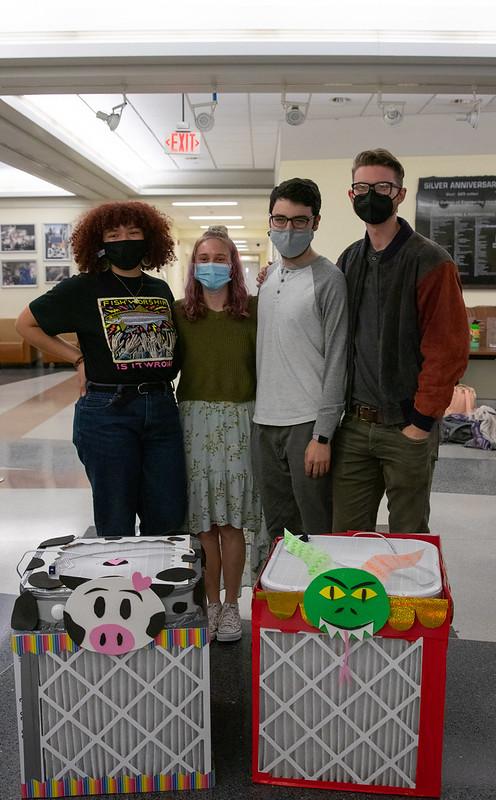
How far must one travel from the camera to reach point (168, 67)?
3.99 m

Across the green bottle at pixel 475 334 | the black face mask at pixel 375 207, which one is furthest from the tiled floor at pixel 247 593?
the green bottle at pixel 475 334

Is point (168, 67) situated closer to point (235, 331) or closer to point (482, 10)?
point (482, 10)

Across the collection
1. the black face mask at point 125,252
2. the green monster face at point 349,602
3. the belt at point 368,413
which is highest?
the black face mask at point 125,252

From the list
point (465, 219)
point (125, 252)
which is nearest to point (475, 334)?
point (465, 219)

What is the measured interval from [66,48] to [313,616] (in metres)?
3.61

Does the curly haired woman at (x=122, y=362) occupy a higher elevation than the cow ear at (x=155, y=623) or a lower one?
higher

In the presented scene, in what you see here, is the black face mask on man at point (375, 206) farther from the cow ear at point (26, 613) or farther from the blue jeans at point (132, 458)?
the cow ear at point (26, 613)

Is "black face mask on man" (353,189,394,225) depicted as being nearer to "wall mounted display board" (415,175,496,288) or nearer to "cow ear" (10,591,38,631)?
"cow ear" (10,591,38,631)

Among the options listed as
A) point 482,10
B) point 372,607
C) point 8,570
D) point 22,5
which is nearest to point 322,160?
point 482,10

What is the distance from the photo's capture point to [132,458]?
1955 millimetres

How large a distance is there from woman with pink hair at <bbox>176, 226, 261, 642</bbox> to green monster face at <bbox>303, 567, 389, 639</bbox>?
724 mm

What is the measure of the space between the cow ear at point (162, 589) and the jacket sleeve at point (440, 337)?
32.1 inches

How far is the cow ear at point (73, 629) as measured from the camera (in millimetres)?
Answer: 1404

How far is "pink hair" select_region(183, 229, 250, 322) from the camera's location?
200 cm
